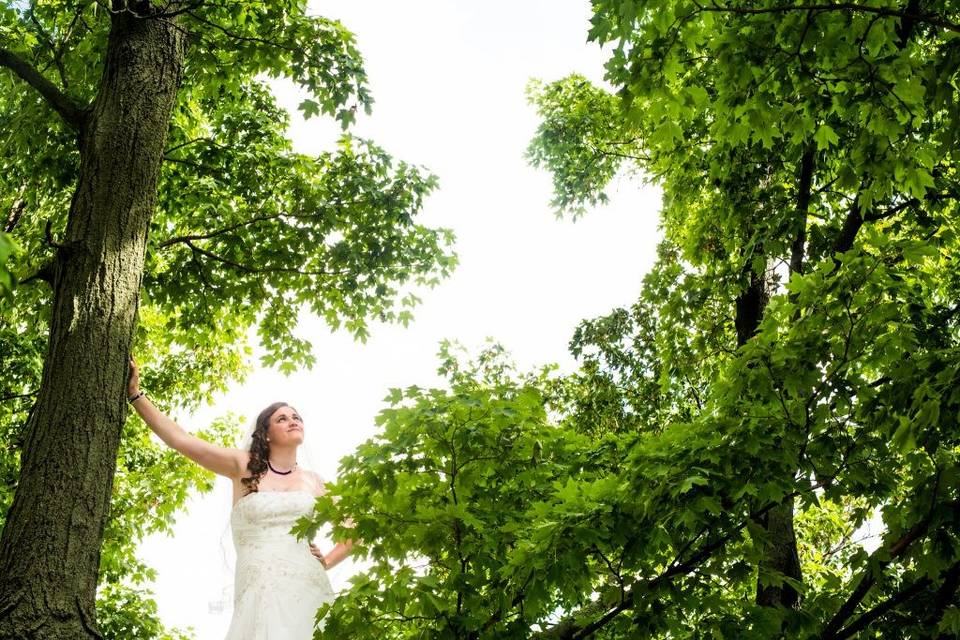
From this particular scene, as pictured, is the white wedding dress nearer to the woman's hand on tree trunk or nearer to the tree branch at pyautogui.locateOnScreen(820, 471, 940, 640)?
the woman's hand on tree trunk

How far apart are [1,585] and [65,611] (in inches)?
11.3

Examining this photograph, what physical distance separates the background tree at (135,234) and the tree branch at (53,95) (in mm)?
12

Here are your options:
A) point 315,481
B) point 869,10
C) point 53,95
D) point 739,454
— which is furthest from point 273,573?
point 869,10

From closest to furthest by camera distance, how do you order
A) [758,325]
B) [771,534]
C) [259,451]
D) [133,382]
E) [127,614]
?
[133,382], [259,451], [771,534], [758,325], [127,614]

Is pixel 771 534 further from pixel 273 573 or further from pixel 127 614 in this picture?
pixel 127 614

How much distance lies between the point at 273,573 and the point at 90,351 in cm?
170

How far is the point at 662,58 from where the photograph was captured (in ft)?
11.7

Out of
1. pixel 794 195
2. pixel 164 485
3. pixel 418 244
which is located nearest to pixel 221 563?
pixel 418 244

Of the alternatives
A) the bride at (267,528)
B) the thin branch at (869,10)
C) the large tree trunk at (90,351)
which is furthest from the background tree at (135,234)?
the thin branch at (869,10)

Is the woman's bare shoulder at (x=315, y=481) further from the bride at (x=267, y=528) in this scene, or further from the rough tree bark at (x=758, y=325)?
the rough tree bark at (x=758, y=325)

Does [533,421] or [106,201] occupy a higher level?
[106,201]

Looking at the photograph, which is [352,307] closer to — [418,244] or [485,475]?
[418,244]

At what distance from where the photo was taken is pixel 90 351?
12.9ft

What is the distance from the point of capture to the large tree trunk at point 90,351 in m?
3.39
